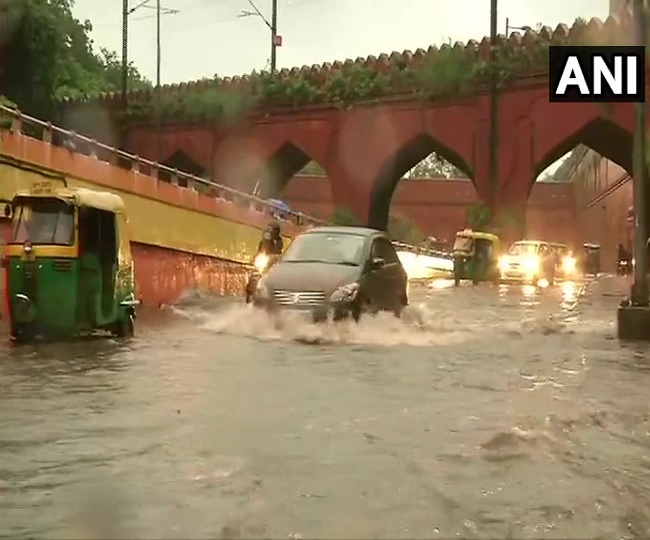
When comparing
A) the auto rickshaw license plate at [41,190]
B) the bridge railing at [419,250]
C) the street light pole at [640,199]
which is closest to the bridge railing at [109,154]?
the auto rickshaw license plate at [41,190]

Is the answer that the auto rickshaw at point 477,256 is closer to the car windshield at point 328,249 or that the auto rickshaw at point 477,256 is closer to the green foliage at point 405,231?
the car windshield at point 328,249

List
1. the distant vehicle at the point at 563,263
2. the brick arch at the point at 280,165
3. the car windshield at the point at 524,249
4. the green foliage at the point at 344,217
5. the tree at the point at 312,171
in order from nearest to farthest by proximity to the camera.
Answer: the car windshield at the point at 524,249
the distant vehicle at the point at 563,263
the green foliage at the point at 344,217
the brick arch at the point at 280,165
the tree at the point at 312,171

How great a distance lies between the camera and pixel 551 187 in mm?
64000

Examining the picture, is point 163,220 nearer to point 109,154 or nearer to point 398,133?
point 109,154

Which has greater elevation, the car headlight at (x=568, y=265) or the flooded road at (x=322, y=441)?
the car headlight at (x=568, y=265)

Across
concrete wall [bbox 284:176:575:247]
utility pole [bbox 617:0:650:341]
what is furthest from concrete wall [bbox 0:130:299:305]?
concrete wall [bbox 284:176:575:247]

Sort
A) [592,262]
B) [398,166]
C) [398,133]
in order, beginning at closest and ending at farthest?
1. [398,133]
2. [398,166]
3. [592,262]

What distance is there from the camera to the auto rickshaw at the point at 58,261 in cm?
1238

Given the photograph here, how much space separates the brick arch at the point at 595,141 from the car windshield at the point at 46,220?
2628 cm

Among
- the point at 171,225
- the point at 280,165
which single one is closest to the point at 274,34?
the point at 280,165

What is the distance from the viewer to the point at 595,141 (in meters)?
40.2

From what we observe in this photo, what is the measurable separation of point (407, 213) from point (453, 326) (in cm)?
4664

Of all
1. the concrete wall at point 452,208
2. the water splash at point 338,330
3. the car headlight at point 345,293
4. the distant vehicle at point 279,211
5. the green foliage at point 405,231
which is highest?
the concrete wall at point 452,208

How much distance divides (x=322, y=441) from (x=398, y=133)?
114ft
